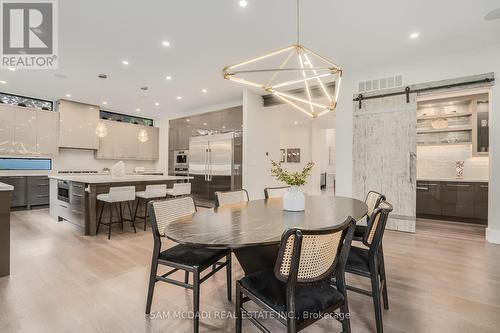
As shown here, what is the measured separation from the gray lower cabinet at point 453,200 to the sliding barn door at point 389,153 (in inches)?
50.2

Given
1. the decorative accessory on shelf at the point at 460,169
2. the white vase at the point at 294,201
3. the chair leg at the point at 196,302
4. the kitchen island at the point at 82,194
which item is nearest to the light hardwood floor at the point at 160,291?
the chair leg at the point at 196,302

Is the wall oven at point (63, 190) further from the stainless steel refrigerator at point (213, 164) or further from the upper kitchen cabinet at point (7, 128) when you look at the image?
the stainless steel refrigerator at point (213, 164)

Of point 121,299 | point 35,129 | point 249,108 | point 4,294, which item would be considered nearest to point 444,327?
point 121,299

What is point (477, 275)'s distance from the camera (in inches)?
99.3

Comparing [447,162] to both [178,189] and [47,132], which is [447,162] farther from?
[47,132]

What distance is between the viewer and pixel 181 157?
7.52 meters

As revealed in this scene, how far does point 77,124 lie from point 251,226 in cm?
713

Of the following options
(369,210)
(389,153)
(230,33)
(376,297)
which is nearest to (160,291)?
(376,297)

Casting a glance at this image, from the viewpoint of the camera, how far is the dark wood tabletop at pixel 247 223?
1.29 m

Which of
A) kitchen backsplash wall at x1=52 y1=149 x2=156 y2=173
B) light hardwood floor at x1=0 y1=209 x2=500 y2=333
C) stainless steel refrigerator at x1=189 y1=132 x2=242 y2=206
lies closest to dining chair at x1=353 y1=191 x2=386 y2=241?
light hardwood floor at x1=0 y1=209 x2=500 y2=333

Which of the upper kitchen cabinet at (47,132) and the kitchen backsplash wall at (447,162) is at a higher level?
the upper kitchen cabinet at (47,132)

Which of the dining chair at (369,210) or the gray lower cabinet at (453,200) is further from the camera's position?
the gray lower cabinet at (453,200)

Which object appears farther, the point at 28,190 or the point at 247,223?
the point at 28,190

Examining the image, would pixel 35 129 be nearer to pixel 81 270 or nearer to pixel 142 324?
pixel 81 270
